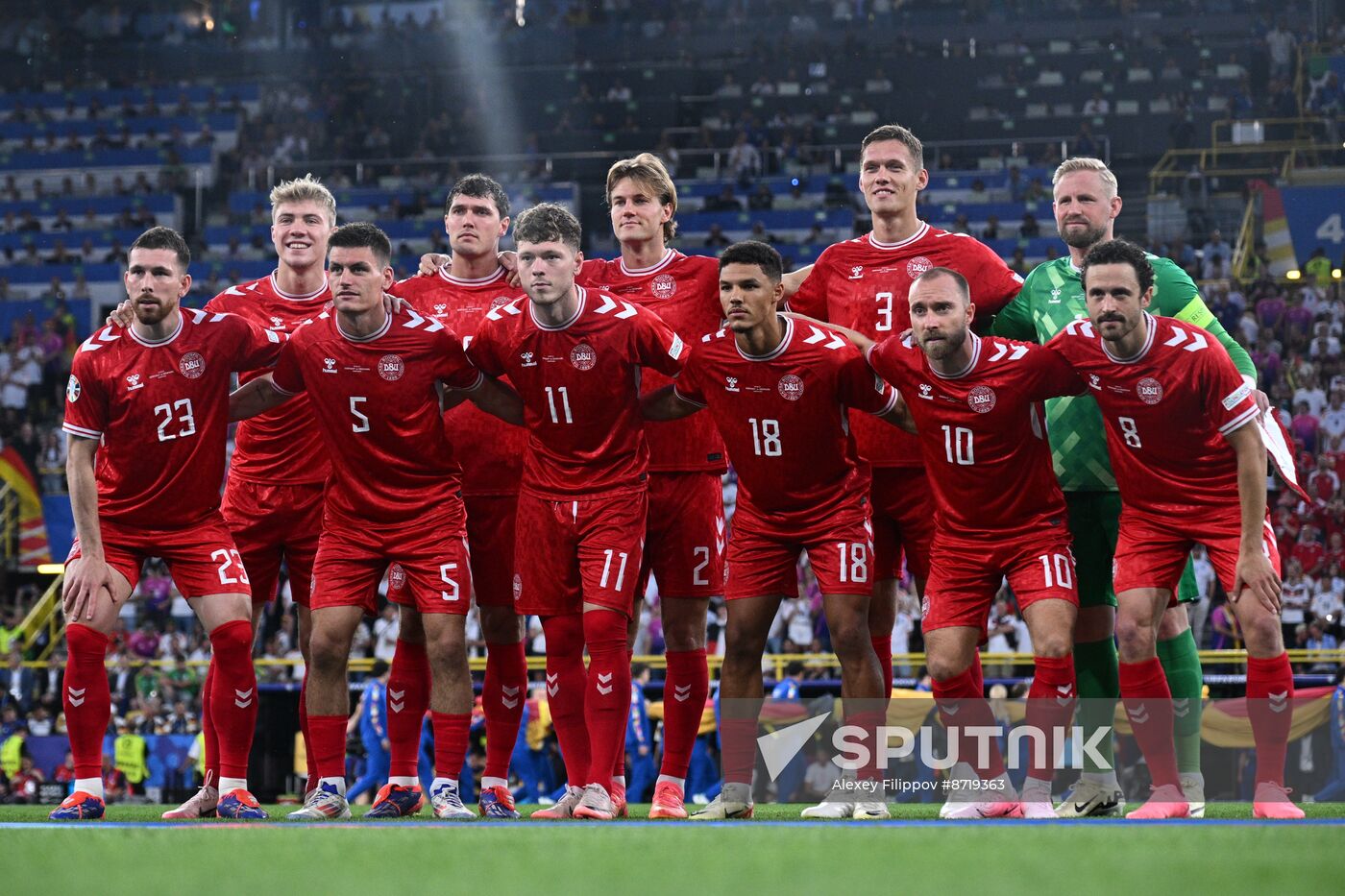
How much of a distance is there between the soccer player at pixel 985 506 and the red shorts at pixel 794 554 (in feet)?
1.08

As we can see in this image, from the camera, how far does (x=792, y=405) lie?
6797 millimetres

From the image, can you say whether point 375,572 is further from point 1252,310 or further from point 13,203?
point 13,203

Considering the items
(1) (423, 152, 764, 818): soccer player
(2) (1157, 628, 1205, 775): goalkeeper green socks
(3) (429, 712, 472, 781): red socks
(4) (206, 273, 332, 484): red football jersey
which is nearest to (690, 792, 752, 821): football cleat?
(1) (423, 152, 764, 818): soccer player

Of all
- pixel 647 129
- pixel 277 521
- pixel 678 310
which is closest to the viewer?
pixel 678 310

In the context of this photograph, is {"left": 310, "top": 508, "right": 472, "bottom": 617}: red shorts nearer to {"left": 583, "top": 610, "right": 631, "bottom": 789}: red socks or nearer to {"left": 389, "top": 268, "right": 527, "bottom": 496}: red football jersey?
{"left": 389, "top": 268, "right": 527, "bottom": 496}: red football jersey

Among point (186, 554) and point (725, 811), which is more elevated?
point (186, 554)

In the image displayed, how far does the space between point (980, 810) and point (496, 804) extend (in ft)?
7.14

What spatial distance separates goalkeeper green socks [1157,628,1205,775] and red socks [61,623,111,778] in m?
4.42

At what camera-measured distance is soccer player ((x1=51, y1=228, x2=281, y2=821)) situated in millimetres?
7008

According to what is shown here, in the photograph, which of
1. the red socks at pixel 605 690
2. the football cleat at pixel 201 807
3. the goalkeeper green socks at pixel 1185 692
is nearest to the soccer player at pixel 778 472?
the red socks at pixel 605 690

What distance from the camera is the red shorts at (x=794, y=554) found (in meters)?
6.76

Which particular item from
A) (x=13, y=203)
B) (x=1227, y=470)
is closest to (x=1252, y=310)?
(x=1227, y=470)

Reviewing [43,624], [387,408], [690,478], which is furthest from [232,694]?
[43,624]

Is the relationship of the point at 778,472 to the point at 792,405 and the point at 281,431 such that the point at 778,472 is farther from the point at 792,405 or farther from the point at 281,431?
the point at 281,431
